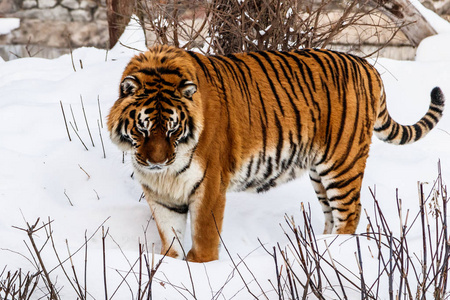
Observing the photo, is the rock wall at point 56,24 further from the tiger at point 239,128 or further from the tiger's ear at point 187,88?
the tiger's ear at point 187,88

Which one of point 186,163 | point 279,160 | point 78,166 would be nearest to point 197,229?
point 186,163

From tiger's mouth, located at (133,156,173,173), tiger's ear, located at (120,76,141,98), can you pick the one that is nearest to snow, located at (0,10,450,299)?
tiger's mouth, located at (133,156,173,173)

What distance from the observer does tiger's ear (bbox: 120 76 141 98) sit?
334cm

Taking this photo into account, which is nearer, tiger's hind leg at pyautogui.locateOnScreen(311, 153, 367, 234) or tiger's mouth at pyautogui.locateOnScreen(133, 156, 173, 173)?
tiger's mouth at pyautogui.locateOnScreen(133, 156, 173, 173)

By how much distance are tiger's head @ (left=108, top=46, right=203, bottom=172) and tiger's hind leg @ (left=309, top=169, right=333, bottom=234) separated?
125 centimetres

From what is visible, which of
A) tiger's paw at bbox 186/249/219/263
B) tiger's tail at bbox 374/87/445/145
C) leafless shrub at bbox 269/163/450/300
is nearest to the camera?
leafless shrub at bbox 269/163/450/300

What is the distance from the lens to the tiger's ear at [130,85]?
3341 mm

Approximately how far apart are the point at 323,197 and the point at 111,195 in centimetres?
147

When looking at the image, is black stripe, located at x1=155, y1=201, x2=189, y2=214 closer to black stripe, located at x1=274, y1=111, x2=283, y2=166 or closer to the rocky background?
black stripe, located at x1=274, y1=111, x2=283, y2=166

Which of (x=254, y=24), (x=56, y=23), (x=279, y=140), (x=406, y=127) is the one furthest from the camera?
(x=56, y=23)

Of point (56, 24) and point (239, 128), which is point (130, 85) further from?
point (56, 24)

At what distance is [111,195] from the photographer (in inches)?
176

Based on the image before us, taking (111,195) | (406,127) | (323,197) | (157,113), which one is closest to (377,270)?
(157,113)

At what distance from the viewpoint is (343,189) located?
13.9ft
